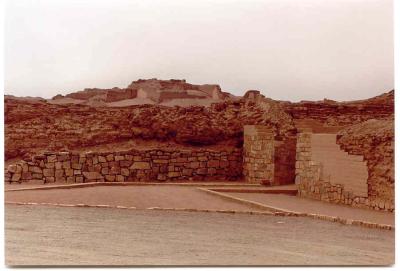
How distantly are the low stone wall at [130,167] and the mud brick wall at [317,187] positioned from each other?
301 cm

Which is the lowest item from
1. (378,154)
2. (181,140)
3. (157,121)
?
(378,154)

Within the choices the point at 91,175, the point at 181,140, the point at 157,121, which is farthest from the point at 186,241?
the point at 157,121

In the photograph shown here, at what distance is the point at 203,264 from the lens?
9148mm

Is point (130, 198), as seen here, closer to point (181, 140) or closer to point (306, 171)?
point (306, 171)

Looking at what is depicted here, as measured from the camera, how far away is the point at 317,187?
13.3m

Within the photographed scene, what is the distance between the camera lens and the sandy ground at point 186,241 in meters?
9.21

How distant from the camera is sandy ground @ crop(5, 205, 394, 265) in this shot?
9.21 meters

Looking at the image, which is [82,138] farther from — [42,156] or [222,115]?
[222,115]

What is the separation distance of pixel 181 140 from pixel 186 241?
777 centimetres

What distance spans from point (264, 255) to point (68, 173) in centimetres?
726

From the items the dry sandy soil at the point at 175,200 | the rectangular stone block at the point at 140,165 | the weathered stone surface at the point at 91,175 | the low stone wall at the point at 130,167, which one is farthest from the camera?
the rectangular stone block at the point at 140,165

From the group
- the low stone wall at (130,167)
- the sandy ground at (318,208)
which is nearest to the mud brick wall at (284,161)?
the low stone wall at (130,167)

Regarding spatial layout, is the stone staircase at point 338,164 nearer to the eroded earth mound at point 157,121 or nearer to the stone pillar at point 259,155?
the eroded earth mound at point 157,121

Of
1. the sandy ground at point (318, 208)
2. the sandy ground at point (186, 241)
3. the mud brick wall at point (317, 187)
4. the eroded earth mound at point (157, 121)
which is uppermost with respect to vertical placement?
the eroded earth mound at point (157, 121)
